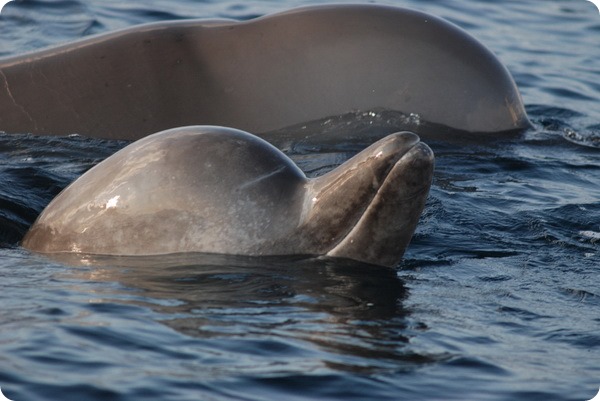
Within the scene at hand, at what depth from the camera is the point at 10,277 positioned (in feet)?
20.5

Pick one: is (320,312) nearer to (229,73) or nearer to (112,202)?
(112,202)

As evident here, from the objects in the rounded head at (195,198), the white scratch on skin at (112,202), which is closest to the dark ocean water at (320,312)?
the rounded head at (195,198)

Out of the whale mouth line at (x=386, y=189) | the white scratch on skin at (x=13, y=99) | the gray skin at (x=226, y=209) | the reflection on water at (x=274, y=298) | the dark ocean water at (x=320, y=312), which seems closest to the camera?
the dark ocean water at (x=320, y=312)

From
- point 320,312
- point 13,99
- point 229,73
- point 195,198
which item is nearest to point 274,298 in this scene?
point 320,312

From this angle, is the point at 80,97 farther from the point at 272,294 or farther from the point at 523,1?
the point at 523,1

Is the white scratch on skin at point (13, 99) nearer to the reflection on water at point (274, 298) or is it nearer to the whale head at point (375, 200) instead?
the reflection on water at point (274, 298)

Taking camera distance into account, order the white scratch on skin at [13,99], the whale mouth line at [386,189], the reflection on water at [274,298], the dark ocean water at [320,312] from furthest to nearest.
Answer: the white scratch on skin at [13,99] < the whale mouth line at [386,189] < the reflection on water at [274,298] < the dark ocean water at [320,312]

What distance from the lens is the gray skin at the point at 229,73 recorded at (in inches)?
368

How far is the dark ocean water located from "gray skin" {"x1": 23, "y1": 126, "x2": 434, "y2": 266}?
10 cm

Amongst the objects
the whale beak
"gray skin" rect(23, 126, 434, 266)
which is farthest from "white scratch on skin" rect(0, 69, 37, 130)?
the whale beak

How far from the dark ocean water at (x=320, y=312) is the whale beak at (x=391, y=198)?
5.2 inches

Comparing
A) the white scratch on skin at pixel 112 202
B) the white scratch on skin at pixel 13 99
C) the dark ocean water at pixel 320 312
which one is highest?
the white scratch on skin at pixel 13 99

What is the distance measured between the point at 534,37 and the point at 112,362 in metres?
12.7

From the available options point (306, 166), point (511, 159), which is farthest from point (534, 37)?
point (306, 166)
